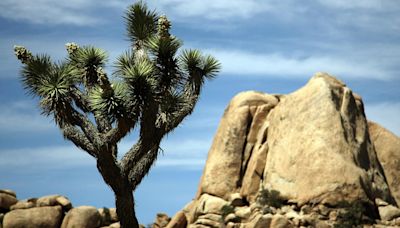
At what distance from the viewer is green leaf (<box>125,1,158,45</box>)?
24.3 meters

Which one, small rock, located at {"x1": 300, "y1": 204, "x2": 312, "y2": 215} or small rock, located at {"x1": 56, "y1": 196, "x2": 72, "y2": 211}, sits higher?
small rock, located at {"x1": 56, "y1": 196, "x2": 72, "y2": 211}

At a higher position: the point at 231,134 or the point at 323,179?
the point at 231,134

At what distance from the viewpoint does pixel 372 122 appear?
37.8m

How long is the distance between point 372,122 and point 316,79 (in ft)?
23.7

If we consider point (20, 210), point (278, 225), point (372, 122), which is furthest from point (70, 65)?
point (372, 122)

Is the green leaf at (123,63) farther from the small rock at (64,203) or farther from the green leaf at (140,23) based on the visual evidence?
the small rock at (64,203)

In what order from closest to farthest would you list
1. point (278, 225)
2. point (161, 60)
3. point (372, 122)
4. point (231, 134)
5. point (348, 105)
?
point (161, 60) < point (278, 225) < point (348, 105) < point (231, 134) < point (372, 122)

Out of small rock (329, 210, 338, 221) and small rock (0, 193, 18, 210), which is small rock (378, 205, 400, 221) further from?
small rock (0, 193, 18, 210)

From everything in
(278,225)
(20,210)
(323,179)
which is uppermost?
(20,210)

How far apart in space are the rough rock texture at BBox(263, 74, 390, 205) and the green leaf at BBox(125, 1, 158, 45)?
959cm

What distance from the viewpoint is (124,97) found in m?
21.4

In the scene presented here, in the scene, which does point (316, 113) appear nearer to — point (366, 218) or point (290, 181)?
point (290, 181)

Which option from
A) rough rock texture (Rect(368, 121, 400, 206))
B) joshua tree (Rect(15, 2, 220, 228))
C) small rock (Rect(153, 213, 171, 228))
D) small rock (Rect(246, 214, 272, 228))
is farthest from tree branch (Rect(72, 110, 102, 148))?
rough rock texture (Rect(368, 121, 400, 206))

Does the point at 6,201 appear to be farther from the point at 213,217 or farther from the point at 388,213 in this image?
the point at 388,213
